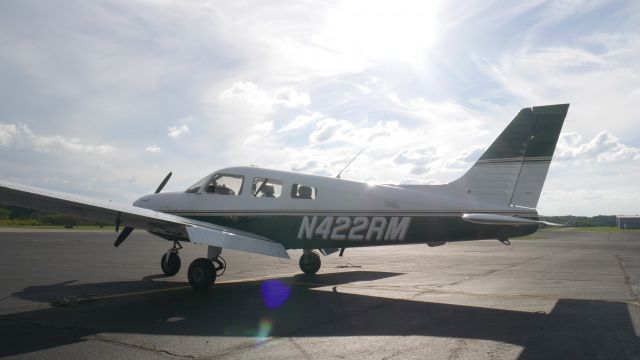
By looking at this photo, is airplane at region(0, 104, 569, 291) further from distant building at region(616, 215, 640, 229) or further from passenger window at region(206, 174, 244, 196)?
distant building at region(616, 215, 640, 229)

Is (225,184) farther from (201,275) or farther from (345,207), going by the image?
(345,207)

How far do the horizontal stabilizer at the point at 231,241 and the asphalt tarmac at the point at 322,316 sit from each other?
924mm

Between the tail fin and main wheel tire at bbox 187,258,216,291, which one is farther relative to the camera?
main wheel tire at bbox 187,258,216,291

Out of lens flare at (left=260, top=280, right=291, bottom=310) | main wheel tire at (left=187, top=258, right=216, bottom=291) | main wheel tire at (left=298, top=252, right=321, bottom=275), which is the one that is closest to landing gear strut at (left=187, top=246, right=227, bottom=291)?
main wheel tire at (left=187, top=258, right=216, bottom=291)

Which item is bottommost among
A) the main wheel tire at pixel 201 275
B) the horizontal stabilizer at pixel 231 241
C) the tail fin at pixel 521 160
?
the main wheel tire at pixel 201 275

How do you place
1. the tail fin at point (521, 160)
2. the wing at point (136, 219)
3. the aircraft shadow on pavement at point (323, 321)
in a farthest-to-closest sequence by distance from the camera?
A: 1. the tail fin at point (521, 160)
2. the wing at point (136, 219)
3. the aircraft shadow on pavement at point (323, 321)

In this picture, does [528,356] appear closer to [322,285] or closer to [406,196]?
[406,196]

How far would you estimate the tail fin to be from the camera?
32.7 ft

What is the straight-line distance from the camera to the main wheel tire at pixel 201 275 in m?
10.5

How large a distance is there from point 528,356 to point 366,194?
628 centimetres

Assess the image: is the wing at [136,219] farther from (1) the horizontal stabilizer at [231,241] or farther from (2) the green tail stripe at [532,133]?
(2) the green tail stripe at [532,133]

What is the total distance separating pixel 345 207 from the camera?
1109cm

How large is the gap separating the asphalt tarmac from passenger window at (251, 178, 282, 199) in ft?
7.54

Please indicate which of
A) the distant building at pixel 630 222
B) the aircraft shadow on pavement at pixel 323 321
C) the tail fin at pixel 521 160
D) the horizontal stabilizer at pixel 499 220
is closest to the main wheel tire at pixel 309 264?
the aircraft shadow on pavement at pixel 323 321
